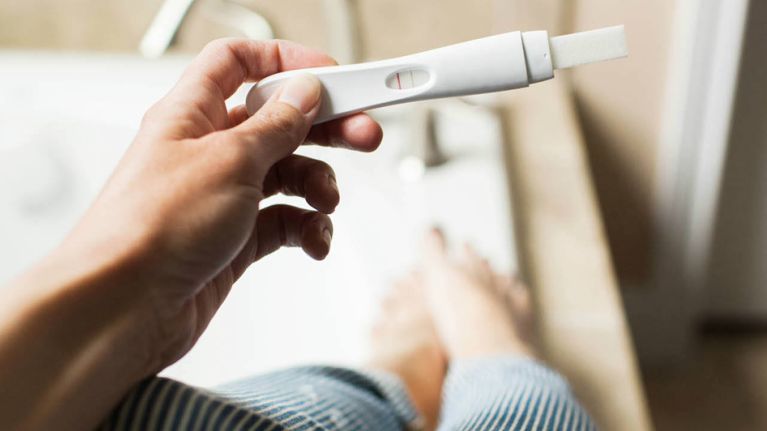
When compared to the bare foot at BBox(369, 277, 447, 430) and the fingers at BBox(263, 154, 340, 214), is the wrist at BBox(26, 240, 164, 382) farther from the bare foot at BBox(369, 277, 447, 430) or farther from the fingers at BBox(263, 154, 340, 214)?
the bare foot at BBox(369, 277, 447, 430)

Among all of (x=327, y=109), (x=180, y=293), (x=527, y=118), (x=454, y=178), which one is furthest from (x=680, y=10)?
(x=180, y=293)

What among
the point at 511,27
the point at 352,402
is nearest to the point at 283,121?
the point at 352,402

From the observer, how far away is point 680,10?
0.90 metres

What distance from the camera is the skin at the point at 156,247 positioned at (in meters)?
0.29

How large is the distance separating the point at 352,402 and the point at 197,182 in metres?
0.26

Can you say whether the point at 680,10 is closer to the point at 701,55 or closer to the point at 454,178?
the point at 701,55

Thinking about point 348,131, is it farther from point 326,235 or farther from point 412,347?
point 412,347

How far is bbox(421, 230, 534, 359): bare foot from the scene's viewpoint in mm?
721

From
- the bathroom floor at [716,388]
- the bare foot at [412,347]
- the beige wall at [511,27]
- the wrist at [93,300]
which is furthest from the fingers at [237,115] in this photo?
the bathroom floor at [716,388]

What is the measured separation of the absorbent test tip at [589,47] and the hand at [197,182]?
0.10m

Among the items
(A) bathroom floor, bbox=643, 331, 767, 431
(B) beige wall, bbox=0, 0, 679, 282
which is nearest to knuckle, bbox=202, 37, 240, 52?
(B) beige wall, bbox=0, 0, 679, 282

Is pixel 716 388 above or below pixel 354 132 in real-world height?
below

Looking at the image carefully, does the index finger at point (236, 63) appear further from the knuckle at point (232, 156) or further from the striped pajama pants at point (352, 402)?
the striped pajama pants at point (352, 402)

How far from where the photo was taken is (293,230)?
0.46m
